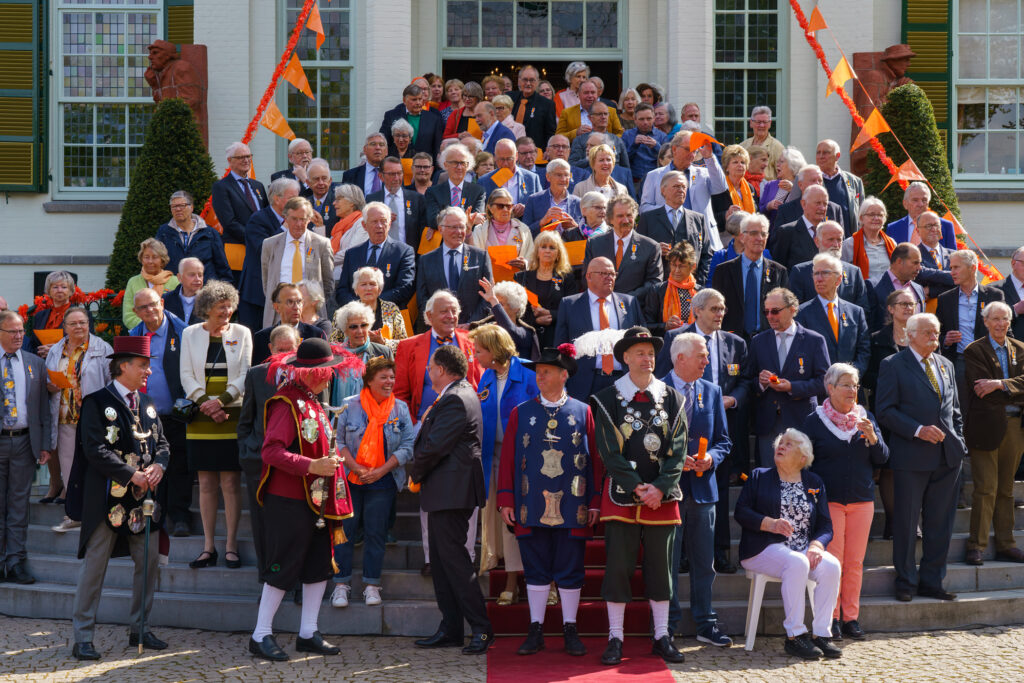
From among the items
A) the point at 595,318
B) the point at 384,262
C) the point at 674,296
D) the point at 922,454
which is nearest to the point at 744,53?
the point at 674,296

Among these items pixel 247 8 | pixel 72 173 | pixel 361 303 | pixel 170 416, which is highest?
pixel 247 8

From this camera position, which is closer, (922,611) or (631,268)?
(922,611)

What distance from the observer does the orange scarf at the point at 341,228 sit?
36.8ft

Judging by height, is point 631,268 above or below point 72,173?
below

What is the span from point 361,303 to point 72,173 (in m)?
8.67

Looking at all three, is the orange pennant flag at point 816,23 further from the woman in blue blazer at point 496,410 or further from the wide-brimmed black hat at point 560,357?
the wide-brimmed black hat at point 560,357

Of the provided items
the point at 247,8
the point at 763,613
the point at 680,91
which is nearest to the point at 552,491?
the point at 763,613

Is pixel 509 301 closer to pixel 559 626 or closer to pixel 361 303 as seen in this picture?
pixel 361 303

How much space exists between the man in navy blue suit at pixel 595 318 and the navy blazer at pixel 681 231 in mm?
1442

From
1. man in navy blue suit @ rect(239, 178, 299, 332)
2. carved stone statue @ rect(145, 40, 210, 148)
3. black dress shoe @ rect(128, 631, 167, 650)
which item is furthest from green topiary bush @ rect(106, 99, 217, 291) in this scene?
black dress shoe @ rect(128, 631, 167, 650)

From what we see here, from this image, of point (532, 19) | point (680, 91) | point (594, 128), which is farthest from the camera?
point (532, 19)

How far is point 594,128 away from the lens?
13.2 m

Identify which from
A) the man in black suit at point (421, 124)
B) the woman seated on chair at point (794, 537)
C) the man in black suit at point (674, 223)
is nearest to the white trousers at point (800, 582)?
the woman seated on chair at point (794, 537)

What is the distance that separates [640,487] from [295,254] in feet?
14.1
